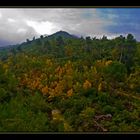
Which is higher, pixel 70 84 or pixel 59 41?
pixel 59 41

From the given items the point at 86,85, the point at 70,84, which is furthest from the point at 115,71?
the point at 70,84

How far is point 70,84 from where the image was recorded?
10.7 feet

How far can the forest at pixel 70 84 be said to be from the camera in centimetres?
314

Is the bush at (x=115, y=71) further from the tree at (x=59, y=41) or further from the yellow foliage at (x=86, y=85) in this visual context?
the tree at (x=59, y=41)

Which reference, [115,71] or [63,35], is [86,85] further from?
[63,35]

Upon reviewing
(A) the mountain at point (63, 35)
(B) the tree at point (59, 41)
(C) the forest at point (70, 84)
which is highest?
(A) the mountain at point (63, 35)

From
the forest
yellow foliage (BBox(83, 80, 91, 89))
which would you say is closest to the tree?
the forest

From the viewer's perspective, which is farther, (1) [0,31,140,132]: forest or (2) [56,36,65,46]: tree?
(2) [56,36,65,46]: tree

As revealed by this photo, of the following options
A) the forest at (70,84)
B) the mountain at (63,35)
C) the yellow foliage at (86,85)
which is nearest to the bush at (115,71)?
the forest at (70,84)

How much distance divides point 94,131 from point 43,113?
43cm

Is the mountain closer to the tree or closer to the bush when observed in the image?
the tree

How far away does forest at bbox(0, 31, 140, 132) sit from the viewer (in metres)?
3.14

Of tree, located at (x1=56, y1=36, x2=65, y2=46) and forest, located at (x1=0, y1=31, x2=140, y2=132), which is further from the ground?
tree, located at (x1=56, y1=36, x2=65, y2=46)
